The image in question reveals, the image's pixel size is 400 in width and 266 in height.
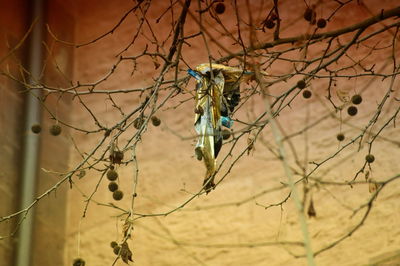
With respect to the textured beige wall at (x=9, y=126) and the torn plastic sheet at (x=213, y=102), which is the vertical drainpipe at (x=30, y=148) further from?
the torn plastic sheet at (x=213, y=102)

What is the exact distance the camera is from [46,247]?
9.71 feet

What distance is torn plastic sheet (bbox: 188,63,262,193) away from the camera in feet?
5.76

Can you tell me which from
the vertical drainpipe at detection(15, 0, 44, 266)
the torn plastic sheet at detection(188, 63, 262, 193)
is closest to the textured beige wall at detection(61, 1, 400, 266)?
the vertical drainpipe at detection(15, 0, 44, 266)

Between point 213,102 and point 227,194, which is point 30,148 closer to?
point 227,194

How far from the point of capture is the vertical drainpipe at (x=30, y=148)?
284cm

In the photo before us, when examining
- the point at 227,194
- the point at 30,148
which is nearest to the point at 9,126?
the point at 30,148

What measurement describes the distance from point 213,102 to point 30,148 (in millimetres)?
1394

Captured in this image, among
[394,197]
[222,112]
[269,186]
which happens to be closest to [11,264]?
[269,186]

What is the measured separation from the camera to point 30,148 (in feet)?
9.68

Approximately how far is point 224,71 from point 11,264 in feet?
4.87

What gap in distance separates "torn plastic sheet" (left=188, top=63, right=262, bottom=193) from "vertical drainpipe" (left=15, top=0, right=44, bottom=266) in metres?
1.18

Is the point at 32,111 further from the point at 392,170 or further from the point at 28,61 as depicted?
the point at 392,170

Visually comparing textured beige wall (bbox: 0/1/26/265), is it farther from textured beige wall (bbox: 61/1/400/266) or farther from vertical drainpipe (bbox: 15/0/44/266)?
textured beige wall (bbox: 61/1/400/266)

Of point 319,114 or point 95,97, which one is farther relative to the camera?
point 95,97
